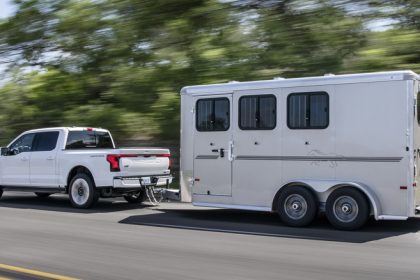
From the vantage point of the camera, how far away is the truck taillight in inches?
516

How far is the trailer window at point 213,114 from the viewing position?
11438 millimetres

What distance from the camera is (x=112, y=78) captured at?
919 inches

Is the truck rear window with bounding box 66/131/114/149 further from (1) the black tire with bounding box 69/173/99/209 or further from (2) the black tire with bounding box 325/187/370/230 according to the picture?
(2) the black tire with bounding box 325/187/370/230

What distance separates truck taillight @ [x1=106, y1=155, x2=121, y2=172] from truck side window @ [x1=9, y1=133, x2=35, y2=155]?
2.79 m

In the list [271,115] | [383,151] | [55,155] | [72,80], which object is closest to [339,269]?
[383,151]

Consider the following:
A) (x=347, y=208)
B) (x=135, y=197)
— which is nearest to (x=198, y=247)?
(x=347, y=208)

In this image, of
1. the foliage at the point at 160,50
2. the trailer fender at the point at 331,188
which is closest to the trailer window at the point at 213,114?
the trailer fender at the point at 331,188

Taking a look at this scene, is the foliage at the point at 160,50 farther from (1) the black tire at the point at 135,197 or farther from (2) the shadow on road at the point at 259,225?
(2) the shadow on road at the point at 259,225

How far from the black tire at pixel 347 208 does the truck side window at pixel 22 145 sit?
807 cm

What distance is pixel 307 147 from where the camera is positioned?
10.5 m

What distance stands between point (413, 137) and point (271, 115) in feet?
8.45

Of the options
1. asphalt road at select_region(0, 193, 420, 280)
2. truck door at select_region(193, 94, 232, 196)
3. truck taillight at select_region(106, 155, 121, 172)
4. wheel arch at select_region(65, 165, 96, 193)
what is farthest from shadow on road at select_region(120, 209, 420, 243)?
wheel arch at select_region(65, 165, 96, 193)

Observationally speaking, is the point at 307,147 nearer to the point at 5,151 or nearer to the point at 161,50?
the point at 5,151

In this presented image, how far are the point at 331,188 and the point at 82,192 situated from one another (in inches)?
242
